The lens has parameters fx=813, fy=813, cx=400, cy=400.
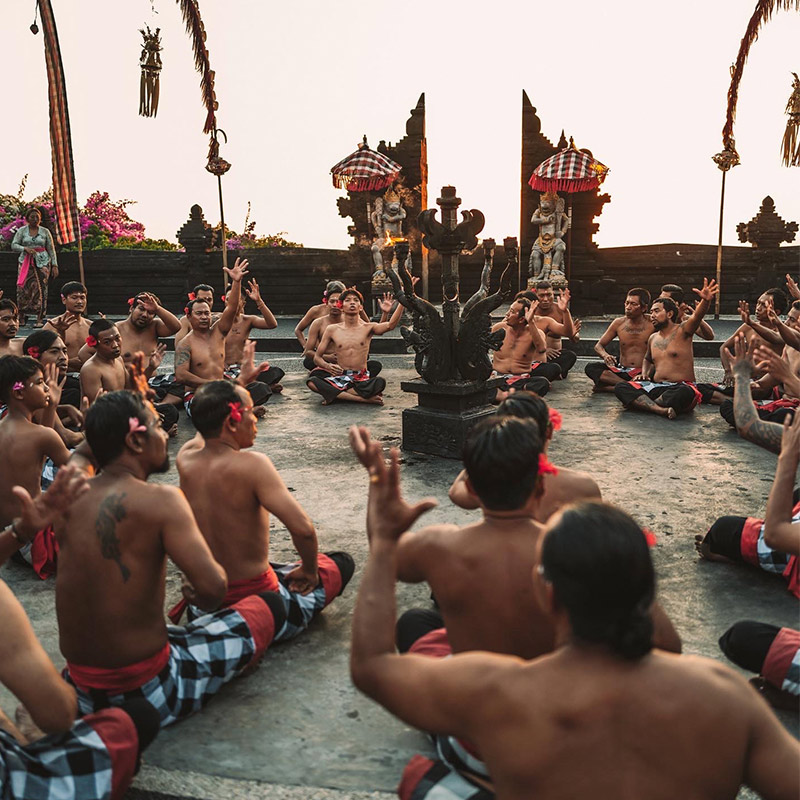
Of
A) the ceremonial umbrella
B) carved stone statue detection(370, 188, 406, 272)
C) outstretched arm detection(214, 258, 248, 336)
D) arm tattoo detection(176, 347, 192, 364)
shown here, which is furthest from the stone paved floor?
carved stone statue detection(370, 188, 406, 272)

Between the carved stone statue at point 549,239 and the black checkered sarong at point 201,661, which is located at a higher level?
the carved stone statue at point 549,239

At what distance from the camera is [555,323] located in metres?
10.6

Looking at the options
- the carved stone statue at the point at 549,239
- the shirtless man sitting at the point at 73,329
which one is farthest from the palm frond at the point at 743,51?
the shirtless man sitting at the point at 73,329

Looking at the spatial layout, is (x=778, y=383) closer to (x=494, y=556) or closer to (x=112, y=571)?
(x=494, y=556)

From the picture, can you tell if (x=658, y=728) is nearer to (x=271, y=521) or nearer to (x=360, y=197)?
(x=271, y=521)

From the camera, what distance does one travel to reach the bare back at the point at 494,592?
233 cm

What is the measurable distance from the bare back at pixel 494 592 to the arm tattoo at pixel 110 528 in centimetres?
114

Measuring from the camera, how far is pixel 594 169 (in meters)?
18.6

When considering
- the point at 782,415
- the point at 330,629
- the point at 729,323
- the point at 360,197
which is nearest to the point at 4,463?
the point at 330,629

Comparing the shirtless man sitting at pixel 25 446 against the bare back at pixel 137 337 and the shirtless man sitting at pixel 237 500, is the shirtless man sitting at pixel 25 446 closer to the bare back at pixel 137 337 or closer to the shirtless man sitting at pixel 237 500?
the shirtless man sitting at pixel 237 500

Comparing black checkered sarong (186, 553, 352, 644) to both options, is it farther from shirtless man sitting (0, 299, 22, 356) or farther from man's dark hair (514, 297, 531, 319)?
man's dark hair (514, 297, 531, 319)

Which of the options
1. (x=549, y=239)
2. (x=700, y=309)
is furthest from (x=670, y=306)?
(x=549, y=239)

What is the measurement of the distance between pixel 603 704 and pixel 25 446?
12.1ft

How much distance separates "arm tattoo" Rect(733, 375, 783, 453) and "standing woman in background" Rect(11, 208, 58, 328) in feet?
51.0
